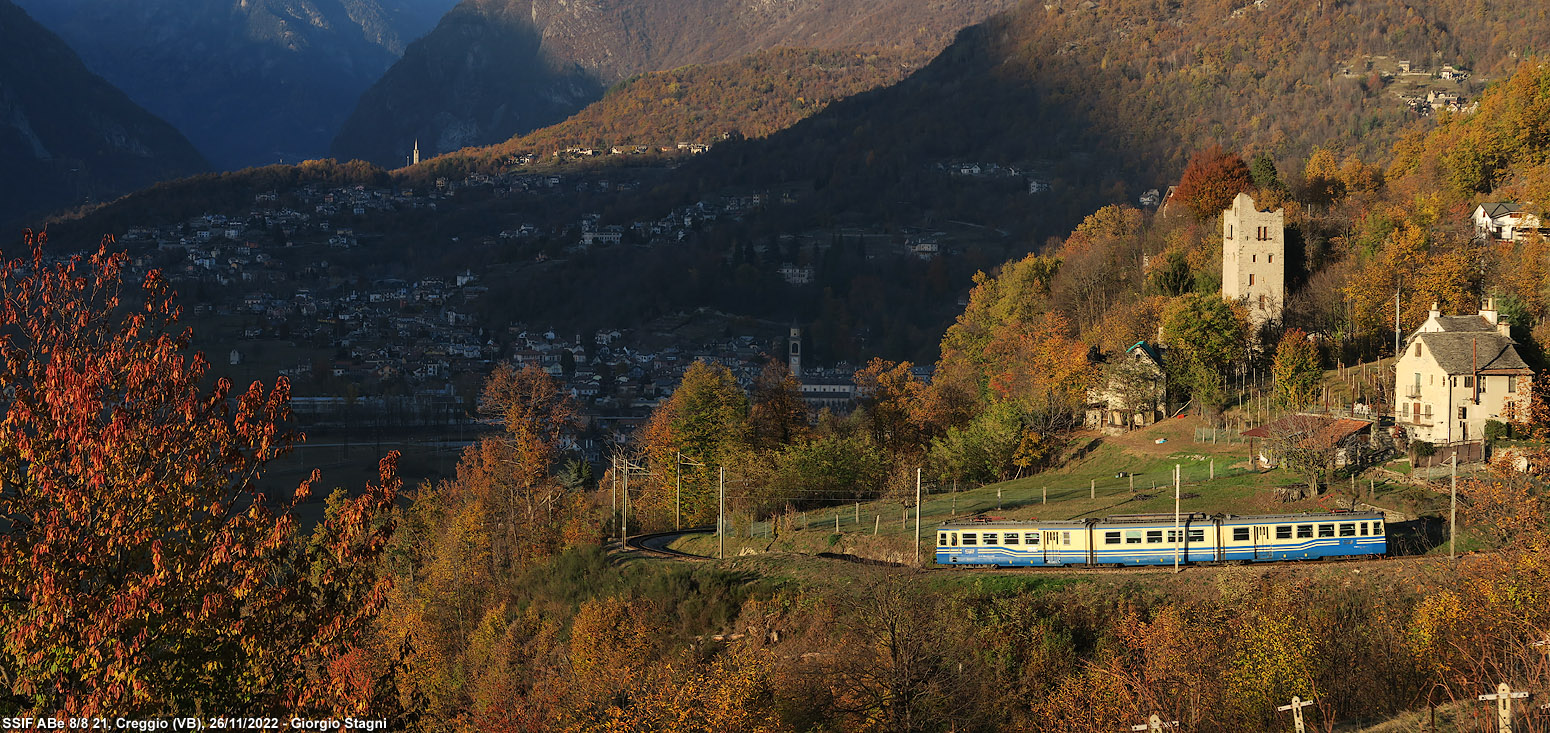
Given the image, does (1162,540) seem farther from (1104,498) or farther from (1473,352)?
(1473,352)

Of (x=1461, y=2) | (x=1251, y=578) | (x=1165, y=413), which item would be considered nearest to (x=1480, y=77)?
(x=1461, y=2)

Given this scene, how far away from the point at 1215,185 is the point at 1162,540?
39.0 meters

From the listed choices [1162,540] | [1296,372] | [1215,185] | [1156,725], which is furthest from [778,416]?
[1156,725]

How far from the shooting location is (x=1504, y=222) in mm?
56438

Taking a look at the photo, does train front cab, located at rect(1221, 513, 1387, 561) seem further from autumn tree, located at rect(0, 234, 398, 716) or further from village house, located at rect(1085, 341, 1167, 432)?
autumn tree, located at rect(0, 234, 398, 716)

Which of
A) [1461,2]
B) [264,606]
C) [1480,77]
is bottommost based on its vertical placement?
[264,606]

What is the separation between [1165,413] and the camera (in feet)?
175

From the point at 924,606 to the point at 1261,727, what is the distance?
9.31 m

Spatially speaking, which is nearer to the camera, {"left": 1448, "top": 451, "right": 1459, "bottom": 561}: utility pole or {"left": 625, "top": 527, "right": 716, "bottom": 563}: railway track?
{"left": 1448, "top": 451, "right": 1459, "bottom": 561}: utility pole

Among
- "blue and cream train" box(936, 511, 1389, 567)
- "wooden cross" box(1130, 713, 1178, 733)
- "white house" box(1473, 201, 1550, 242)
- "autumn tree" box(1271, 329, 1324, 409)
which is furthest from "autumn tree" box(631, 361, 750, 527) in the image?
"wooden cross" box(1130, 713, 1178, 733)

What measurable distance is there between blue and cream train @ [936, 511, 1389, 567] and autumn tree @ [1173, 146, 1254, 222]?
1462 inches

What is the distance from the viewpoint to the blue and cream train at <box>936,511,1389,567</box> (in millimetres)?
31391

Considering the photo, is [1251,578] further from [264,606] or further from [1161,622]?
[264,606]

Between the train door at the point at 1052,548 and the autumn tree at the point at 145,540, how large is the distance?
2351 cm
